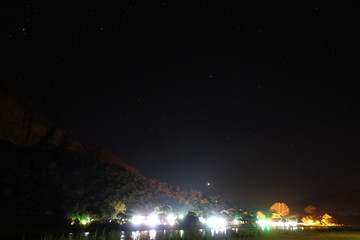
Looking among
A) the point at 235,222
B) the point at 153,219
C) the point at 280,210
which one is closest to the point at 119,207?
the point at 153,219

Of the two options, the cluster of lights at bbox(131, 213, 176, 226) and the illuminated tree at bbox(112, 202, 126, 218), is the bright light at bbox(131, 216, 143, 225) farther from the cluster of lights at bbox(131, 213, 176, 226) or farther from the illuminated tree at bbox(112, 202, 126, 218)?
the illuminated tree at bbox(112, 202, 126, 218)

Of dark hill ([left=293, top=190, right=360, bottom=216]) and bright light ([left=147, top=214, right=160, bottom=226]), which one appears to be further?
dark hill ([left=293, top=190, right=360, bottom=216])

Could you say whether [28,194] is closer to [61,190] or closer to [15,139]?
[61,190]

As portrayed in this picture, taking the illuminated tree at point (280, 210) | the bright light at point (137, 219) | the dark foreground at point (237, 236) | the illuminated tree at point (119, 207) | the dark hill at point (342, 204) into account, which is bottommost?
the dark foreground at point (237, 236)

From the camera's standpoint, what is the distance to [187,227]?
4734cm

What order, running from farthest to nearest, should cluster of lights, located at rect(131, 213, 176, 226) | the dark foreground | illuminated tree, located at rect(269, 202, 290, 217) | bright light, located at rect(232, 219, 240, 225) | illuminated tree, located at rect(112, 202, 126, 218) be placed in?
1. illuminated tree, located at rect(269, 202, 290, 217)
2. bright light, located at rect(232, 219, 240, 225)
3. cluster of lights, located at rect(131, 213, 176, 226)
4. illuminated tree, located at rect(112, 202, 126, 218)
5. the dark foreground

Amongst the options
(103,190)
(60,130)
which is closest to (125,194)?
(103,190)

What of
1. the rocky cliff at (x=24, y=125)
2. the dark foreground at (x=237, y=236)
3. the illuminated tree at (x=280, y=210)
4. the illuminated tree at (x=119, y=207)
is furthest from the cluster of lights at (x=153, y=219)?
the illuminated tree at (x=280, y=210)

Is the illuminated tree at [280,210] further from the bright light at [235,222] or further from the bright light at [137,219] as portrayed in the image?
the bright light at [137,219]

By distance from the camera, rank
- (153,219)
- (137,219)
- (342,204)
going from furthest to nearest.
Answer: (342,204), (153,219), (137,219)

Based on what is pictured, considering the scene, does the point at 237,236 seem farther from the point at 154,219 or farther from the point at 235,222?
the point at 235,222

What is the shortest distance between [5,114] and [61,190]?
28.4 meters

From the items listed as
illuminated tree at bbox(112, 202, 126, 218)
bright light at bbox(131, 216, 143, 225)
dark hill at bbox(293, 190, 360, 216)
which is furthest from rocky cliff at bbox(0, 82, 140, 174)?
dark hill at bbox(293, 190, 360, 216)

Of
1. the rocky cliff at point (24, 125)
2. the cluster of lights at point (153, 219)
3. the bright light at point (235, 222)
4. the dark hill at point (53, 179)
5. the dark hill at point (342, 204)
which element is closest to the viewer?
the dark hill at point (53, 179)
